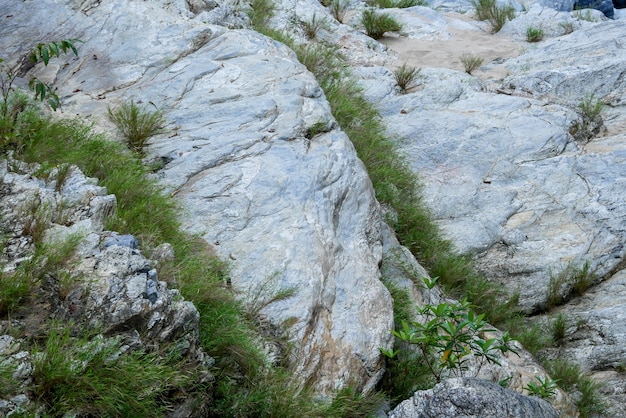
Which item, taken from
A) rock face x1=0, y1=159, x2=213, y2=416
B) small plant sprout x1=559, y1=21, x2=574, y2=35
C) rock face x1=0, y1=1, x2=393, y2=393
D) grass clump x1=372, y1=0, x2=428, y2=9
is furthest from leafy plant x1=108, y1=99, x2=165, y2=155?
small plant sprout x1=559, y1=21, x2=574, y2=35

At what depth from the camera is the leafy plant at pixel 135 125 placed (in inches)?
180

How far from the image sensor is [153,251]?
11.1 feet

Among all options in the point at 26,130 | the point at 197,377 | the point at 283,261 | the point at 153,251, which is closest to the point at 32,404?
the point at 197,377

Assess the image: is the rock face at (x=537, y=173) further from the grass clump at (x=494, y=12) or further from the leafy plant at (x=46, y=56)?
the leafy plant at (x=46, y=56)

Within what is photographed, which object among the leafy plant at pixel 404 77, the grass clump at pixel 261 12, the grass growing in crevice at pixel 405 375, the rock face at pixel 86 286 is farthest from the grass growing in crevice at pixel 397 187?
the rock face at pixel 86 286

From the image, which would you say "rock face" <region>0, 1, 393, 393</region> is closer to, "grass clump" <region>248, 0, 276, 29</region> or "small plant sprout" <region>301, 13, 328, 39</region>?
"grass clump" <region>248, 0, 276, 29</region>

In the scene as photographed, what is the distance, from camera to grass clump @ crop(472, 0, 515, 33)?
9.45 m

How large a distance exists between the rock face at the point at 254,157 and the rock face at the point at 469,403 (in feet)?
2.19

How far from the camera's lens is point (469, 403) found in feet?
8.86

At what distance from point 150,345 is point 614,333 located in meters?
3.57

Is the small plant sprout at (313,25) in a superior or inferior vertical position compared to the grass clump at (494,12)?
superior

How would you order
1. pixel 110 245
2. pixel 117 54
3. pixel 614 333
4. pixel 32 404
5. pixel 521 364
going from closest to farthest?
pixel 32 404
pixel 110 245
pixel 521 364
pixel 614 333
pixel 117 54

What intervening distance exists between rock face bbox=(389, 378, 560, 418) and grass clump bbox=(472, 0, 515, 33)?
7.69 metres

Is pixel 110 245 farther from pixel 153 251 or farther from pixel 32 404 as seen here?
pixel 32 404
